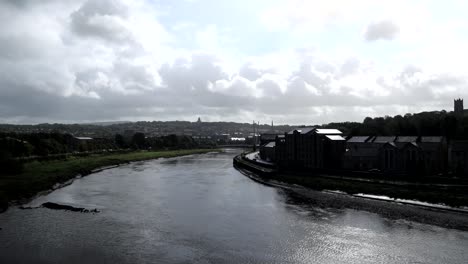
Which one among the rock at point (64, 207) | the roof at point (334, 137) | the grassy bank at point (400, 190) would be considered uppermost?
the roof at point (334, 137)

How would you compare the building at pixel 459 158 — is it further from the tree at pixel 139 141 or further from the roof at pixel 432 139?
the tree at pixel 139 141

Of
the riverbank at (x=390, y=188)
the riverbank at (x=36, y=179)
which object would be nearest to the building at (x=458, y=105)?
the riverbank at (x=390, y=188)

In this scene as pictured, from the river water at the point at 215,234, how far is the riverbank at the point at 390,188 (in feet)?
22.7

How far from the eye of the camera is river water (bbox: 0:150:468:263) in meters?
27.1

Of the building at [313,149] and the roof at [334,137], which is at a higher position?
the roof at [334,137]

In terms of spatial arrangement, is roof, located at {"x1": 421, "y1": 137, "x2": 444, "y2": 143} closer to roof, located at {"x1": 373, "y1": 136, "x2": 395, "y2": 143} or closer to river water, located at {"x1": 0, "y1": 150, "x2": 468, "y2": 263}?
roof, located at {"x1": 373, "y1": 136, "x2": 395, "y2": 143}

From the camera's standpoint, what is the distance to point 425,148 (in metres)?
55.7

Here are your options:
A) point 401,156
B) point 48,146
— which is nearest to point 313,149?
point 401,156

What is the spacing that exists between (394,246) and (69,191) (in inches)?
1622

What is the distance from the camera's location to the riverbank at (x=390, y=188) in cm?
4231

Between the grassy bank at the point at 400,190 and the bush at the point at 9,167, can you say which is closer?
the grassy bank at the point at 400,190

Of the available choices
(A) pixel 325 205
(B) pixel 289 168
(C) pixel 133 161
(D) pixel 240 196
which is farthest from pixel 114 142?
(A) pixel 325 205

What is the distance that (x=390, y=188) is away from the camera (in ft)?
158

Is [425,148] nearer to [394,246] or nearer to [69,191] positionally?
[394,246]
